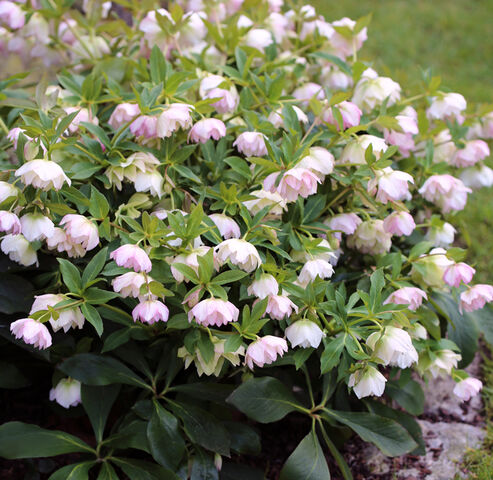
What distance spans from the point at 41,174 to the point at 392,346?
2.22 feet

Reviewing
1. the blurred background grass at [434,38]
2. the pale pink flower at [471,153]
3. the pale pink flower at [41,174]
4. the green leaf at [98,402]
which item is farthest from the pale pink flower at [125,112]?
the blurred background grass at [434,38]

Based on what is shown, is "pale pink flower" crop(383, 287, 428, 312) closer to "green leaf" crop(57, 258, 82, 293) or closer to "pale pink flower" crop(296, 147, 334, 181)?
"pale pink flower" crop(296, 147, 334, 181)

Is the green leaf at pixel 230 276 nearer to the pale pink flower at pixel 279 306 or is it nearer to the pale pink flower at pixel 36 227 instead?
the pale pink flower at pixel 279 306

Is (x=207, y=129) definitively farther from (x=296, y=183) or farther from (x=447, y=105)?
(x=447, y=105)

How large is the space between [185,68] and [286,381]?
30.5 inches

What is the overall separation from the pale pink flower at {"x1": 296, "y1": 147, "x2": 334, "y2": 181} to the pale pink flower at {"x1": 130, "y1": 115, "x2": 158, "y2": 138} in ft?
0.95

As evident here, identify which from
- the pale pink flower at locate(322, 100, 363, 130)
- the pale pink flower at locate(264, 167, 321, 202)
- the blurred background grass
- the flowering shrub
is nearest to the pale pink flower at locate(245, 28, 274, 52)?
the flowering shrub

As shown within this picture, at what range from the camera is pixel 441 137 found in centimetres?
154

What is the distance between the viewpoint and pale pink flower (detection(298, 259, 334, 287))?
1118 millimetres

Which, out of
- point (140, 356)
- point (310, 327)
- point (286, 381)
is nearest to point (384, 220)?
point (310, 327)

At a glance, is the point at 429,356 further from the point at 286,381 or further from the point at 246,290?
the point at 246,290

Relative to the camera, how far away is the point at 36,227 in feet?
3.41

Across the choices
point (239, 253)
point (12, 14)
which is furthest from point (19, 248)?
point (12, 14)

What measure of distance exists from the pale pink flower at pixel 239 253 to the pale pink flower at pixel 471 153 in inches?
27.0
